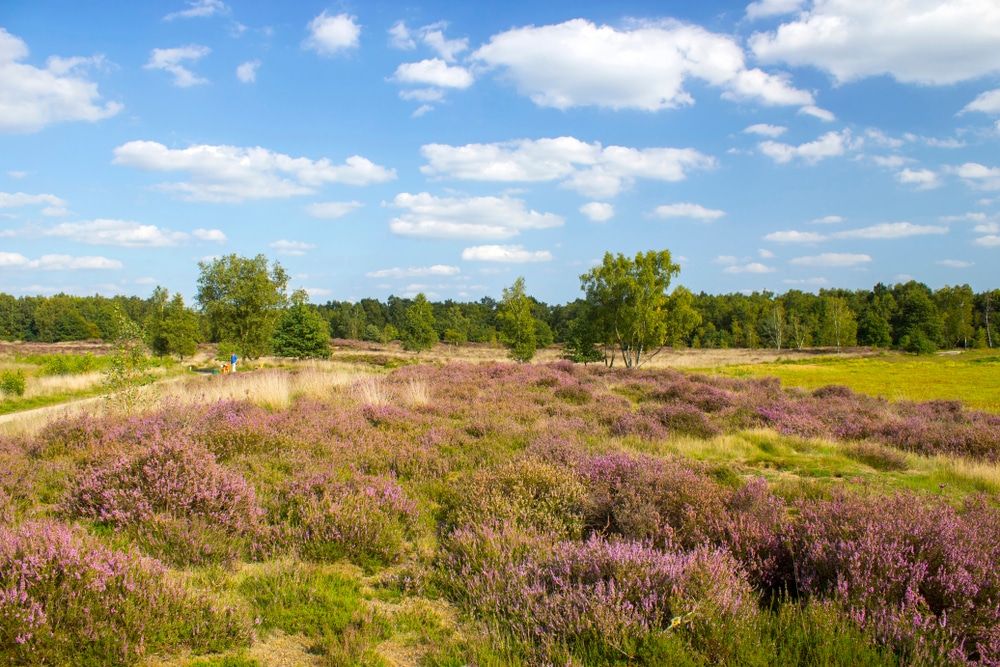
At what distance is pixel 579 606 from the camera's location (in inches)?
128

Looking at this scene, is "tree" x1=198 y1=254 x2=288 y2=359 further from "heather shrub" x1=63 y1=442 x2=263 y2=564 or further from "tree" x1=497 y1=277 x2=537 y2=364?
"heather shrub" x1=63 y1=442 x2=263 y2=564

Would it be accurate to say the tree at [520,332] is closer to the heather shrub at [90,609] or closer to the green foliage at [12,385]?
the green foliage at [12,385]

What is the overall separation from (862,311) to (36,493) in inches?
4755

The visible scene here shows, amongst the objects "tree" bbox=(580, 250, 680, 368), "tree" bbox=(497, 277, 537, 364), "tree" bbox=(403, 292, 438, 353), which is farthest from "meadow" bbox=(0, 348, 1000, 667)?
"tree" bbox=(403, 292, 438, 353)

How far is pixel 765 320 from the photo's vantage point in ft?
306

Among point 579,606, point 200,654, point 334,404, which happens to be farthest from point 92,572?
point 334,404

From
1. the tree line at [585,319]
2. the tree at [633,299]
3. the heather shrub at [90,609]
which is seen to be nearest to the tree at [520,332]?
the tree line at [585,319]

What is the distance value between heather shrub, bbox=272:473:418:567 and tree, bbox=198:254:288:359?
1324 inches

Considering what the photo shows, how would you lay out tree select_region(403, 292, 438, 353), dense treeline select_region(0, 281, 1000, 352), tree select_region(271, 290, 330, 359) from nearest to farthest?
tree select_region(271, 290, 330, 359)
tree select_region(403, 292, 438, 353)
dense treeline select_region(0, 281, 1000, 352)

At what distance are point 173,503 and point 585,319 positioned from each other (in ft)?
116

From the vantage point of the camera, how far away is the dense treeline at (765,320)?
75750 mm

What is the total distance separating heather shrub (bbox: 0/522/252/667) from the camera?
9.07 feet

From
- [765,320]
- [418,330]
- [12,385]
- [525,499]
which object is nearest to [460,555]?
[525,499]

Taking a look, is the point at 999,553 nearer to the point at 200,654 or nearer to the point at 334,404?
the point at 200,654
